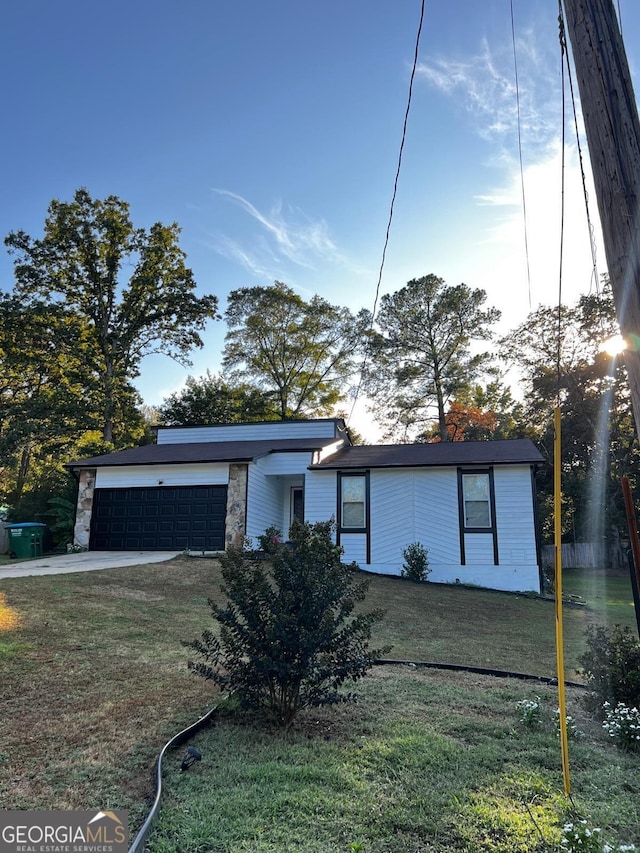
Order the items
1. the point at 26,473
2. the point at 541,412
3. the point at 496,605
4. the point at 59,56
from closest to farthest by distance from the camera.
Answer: the point at 59,56, the point at 496,605, the point at 541,412, the point at 26,473

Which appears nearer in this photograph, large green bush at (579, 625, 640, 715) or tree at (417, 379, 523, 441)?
large green bush at (579, 625, 640, 715)

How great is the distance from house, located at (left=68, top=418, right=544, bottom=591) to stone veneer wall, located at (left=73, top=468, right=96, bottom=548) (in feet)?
0.11

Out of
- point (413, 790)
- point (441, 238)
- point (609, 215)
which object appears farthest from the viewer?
point (441, 238)

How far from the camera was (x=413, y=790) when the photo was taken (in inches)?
114

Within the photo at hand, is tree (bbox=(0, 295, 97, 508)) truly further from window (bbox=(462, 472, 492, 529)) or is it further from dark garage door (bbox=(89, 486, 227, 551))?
window (bbox=(462, 472, 492, 529))

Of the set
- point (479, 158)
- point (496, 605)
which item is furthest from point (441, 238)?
point (496, 605)

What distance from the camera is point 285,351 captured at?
3244 centimetres

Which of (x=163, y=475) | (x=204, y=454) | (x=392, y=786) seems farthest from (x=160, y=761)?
(x=204, y=454)

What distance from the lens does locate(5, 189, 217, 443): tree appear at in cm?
2639

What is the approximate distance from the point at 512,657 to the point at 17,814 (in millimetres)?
6110

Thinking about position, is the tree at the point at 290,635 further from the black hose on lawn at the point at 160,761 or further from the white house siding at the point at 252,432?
the white house siding at the point at 252,432

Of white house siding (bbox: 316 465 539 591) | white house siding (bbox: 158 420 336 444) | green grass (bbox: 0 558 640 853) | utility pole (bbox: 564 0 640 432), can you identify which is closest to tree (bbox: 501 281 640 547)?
white house siding (bbox: 316 465 539 591)

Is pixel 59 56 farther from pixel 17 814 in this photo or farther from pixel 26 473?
pixel 26 473

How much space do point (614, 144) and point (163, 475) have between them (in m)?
15.5
